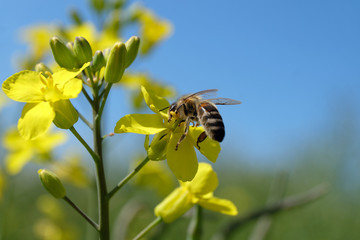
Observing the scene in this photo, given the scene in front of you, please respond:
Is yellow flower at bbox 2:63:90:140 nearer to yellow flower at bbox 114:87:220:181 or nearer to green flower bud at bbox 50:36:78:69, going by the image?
green flower bud at bbox 50:36:78:69

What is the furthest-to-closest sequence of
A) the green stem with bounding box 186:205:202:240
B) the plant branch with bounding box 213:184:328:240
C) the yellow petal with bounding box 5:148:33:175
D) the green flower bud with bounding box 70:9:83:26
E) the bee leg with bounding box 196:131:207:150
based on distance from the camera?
the green flower bud with bounding box 70:9:83:26
the yellow petal with bounding box 5:148:33:175
the plant branch with bounding box 213:184:328:240
the green stem with bounding box 186:205:202:240
the bee leg with bounding box 196:131:207:150

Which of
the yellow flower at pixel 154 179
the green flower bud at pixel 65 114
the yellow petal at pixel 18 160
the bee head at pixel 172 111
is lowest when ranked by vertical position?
→ the yellow flower at pixel 154 179

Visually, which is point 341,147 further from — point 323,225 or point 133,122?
point 133,122

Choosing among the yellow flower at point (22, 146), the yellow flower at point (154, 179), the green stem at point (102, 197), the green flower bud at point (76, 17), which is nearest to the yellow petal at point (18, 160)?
the yellow flower at point (22, 146)

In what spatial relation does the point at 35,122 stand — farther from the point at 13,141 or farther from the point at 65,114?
the point at 13,141

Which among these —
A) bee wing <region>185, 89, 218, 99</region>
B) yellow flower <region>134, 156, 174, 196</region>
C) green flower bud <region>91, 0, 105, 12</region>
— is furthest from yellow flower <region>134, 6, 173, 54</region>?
bee wing <region>185, 89, 218, 99</region>

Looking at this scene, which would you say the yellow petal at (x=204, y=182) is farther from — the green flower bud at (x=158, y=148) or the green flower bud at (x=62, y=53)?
the green flower bud at (x=62, y=53)
